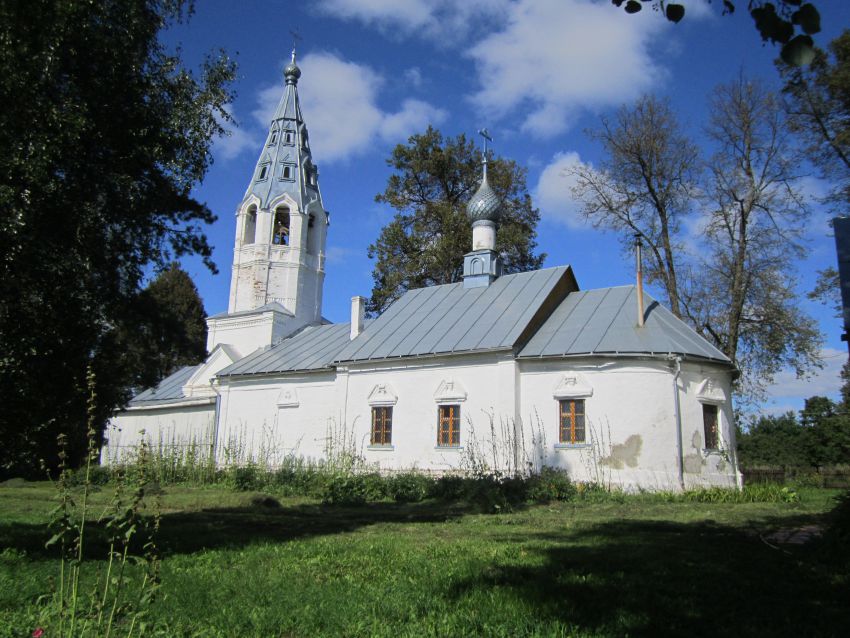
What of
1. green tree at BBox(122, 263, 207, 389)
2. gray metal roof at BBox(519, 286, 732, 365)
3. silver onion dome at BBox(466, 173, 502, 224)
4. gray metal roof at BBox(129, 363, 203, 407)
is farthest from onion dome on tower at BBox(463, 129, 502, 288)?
green tree at BBox(122, 263, 207, 389)

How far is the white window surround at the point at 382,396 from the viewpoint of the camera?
1978 cm

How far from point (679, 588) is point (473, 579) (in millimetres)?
1592

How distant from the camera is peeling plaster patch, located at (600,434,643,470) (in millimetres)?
16016

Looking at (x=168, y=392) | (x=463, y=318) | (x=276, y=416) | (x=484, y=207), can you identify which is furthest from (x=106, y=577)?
(x=168, y=392)

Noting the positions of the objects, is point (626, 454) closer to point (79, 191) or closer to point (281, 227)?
point (79, 191)

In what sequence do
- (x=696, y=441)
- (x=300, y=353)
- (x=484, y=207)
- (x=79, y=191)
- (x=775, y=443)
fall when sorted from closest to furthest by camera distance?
(x=79, y=191) → (x=696, y=441) → (x=484, y=207) → (x=300, y=353) → (x=775, y=443)

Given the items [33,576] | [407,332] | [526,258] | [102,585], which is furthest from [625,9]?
[526,258]

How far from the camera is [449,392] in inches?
739


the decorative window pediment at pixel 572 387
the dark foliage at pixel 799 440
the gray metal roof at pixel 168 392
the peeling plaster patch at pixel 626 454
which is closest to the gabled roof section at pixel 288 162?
the gray metal roof at pixel 168 392

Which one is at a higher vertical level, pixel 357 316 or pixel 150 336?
pixel 357 316

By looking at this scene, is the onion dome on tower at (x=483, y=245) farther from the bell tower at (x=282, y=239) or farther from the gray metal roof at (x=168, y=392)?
the gray metal roof at (x=168, y=392)

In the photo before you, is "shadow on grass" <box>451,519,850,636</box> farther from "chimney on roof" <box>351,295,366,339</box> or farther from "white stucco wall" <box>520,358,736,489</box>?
"chimney on roof" <box>351,295,366,339</box>

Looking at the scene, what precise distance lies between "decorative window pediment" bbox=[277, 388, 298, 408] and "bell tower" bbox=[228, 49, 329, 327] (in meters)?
5.12

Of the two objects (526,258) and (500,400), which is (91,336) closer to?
(500,400)
